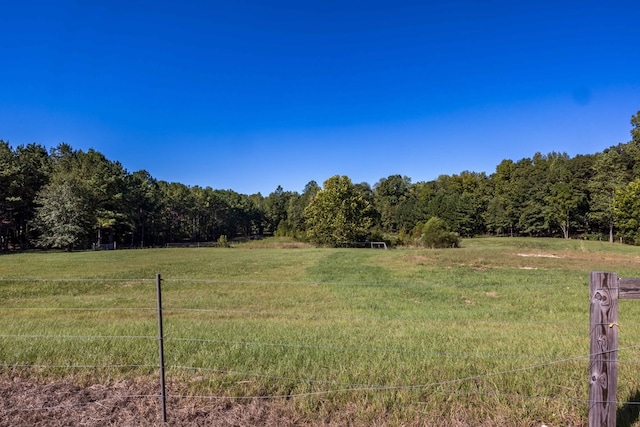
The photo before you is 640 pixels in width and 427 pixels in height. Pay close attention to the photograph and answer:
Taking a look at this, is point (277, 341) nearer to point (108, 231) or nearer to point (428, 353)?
point (428, 353)

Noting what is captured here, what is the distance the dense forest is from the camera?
50250 millimetres

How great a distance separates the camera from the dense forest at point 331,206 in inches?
1978

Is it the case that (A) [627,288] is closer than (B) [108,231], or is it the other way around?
(A) [627,288]

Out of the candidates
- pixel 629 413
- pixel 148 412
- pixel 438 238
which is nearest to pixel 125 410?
pixel 148 412

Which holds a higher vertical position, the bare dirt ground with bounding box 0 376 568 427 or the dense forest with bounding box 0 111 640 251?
the dense forest with bounding box 0 111 640 251

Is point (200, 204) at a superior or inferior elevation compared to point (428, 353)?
superior

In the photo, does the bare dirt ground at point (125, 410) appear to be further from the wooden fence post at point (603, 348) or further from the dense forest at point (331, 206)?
the dense forest at point (331, 206)

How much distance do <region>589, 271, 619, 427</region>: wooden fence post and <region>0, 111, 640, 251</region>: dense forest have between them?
40960 millimetres

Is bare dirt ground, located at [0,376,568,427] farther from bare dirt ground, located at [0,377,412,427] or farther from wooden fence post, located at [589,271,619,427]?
wooden fence post, located at [589,271,619,427]

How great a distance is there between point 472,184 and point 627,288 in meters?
104

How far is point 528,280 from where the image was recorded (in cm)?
1736

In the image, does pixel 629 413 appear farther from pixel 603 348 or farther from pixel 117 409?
pixel 117 409

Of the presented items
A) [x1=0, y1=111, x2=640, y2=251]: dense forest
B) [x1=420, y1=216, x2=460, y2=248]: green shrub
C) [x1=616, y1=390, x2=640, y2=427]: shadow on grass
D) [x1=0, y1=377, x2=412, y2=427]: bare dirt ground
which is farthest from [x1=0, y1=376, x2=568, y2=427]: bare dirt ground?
[x1=0, y1=111, x2=640, y2=251]: dense forest

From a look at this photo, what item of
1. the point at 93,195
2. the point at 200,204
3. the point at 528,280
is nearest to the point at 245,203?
the point at 200,204
